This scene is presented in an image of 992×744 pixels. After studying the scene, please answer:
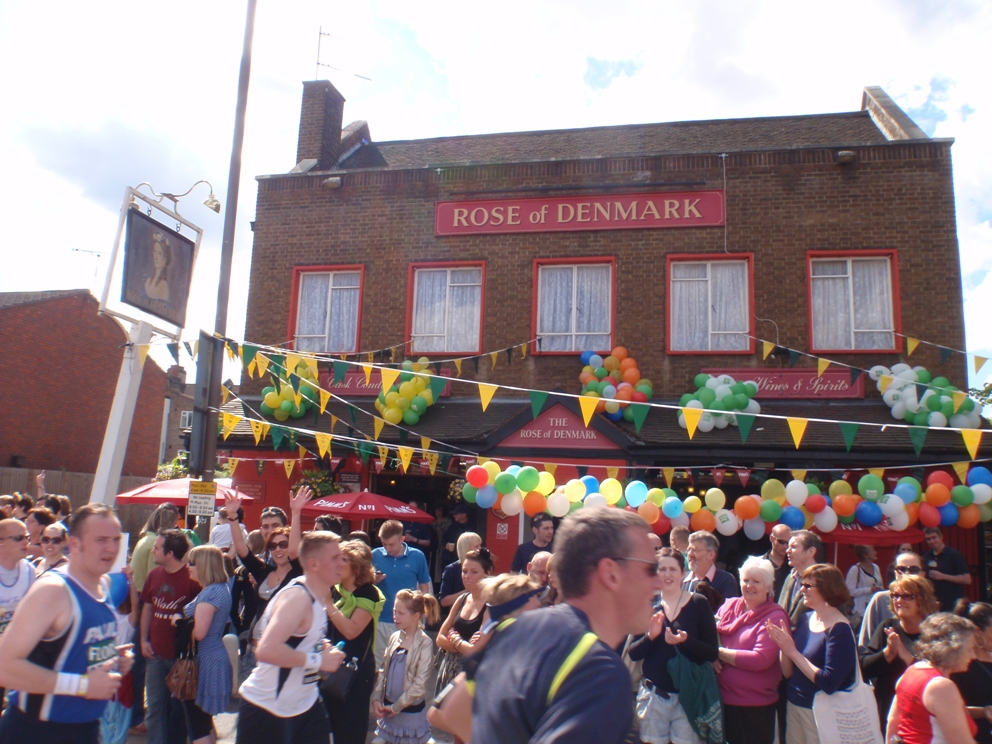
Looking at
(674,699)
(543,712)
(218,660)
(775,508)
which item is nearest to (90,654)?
(218,660)

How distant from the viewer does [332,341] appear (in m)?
14.1

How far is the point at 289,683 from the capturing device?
13.1 feet

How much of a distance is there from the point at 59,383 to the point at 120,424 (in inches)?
761

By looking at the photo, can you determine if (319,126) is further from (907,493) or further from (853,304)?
(907,493)

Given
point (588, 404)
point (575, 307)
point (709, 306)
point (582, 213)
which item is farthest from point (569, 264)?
point (588, 404)

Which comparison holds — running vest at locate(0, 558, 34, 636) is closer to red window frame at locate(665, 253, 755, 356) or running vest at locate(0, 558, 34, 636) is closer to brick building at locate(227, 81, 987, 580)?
brick building at locate(227, 81, 987, 580)

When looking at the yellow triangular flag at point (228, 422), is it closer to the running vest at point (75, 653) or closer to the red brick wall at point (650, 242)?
the red brick wall at point (650, 242)

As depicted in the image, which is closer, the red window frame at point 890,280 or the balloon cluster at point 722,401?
the balloon cluster at point 722,401

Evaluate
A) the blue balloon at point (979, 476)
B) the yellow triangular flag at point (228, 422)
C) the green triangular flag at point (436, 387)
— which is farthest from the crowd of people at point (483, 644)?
the yellow triangular flag at point (228, 422)

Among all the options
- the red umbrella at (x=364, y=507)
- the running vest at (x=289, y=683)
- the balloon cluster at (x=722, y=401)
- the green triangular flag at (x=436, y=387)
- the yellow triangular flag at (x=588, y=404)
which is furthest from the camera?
the green triangular flag at (x=436, y=387)

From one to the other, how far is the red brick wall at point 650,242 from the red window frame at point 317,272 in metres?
0.10

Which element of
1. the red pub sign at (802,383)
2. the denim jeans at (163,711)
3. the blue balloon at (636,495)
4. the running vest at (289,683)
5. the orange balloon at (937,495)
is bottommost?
the denim jeans at (163,711)

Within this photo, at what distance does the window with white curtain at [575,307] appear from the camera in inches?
520

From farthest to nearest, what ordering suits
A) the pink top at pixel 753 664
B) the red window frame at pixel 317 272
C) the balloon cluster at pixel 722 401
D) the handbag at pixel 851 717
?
the red window frame at pixel 317 272, the balloon cluster at pixel 722 401, the pink top at pixel 753 664, the handbag at pixel 851 717
